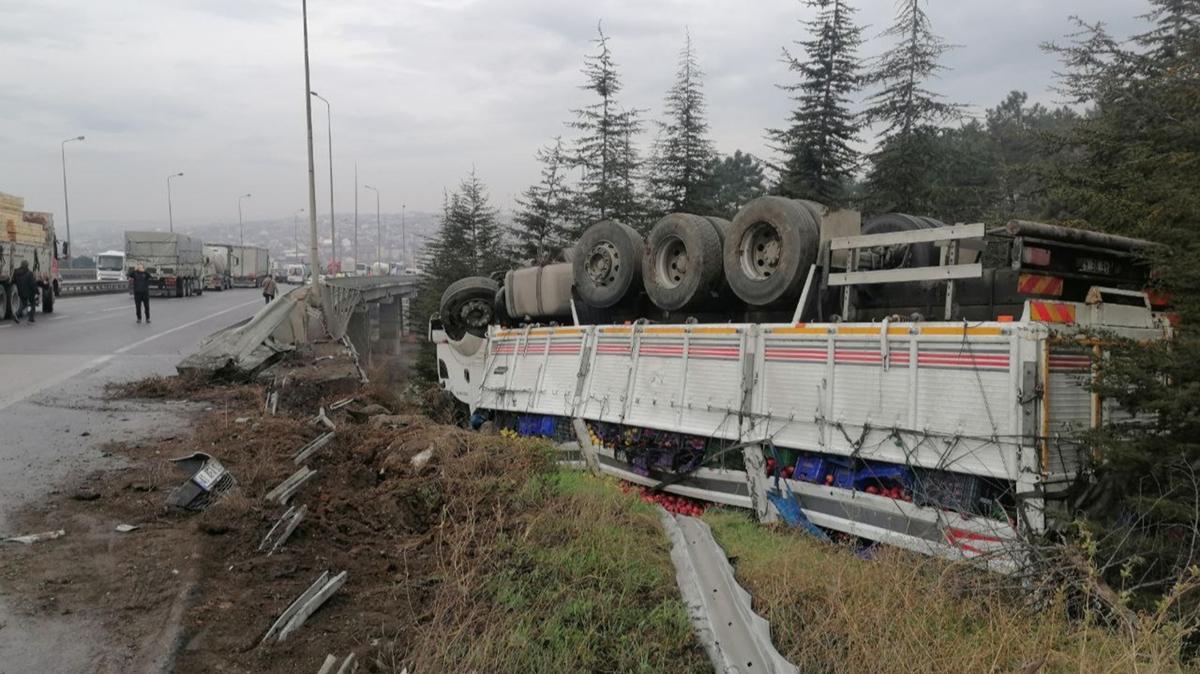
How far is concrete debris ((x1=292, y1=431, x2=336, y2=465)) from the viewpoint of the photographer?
6.73 meters

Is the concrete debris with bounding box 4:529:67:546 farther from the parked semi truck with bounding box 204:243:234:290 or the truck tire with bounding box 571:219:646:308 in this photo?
the parked semi truck with bounding box 204:243:234:290

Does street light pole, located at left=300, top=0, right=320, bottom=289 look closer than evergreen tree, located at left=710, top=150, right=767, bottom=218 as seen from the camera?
Yes

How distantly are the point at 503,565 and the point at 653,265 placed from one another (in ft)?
15.4

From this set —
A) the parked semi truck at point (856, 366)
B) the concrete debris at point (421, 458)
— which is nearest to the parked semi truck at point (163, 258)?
the parked semi truck at point (856, 366)

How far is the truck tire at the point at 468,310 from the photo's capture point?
12531 mm

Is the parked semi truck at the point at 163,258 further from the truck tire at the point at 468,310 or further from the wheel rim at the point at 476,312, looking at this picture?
the wheel rim at the point at 476,312

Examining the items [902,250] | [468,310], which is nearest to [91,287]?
[468,310]

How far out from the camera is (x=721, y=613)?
399 centimetres

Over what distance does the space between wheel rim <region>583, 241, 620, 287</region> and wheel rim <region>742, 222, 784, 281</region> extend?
2.03 metres

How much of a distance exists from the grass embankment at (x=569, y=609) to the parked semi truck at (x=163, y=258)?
119ft

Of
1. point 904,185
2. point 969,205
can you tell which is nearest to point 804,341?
point 904,185

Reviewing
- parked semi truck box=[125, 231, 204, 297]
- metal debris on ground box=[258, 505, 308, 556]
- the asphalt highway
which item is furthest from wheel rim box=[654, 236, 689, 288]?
parked semi truck box=[125, 231, 204, 297]

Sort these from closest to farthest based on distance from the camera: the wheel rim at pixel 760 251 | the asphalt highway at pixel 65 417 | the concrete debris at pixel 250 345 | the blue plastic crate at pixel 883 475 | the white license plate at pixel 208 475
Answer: the asphalt highway at pixel 65 417
the white license plate at pixel 208 475
the blue plastic crate at pixel 883 475
the wheel rim at pixel 760 251
the concrete debris at pixel 250 345

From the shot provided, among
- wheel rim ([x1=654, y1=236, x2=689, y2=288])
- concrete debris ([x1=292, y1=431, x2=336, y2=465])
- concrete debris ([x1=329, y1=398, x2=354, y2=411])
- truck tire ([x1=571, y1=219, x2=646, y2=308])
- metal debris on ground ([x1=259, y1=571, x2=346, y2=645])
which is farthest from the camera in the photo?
concrete debris ([x1=329, y1=398, x2=354, y2=411])
